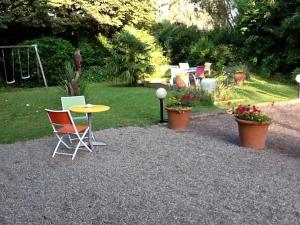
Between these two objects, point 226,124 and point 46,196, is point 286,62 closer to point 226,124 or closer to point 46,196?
point 226,124

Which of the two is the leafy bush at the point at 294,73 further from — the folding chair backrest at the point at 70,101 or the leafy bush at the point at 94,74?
the folding chair backrest at the point at 70,101

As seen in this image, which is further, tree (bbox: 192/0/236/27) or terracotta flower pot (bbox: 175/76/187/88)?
tree (bbox: 192/0/236/27)

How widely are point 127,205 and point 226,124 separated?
4837mm

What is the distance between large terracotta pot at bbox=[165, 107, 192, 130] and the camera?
8.01m

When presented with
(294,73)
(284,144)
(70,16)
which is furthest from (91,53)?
(284,144)

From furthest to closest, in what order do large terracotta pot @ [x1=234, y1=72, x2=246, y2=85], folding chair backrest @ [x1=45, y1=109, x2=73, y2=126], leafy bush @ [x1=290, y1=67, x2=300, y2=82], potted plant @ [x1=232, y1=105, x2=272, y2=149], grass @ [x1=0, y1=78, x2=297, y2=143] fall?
leafy bush @ [x1=290, y1=67, x2=300, y2=82] → large terracotta pot @ [x1=234, y1=72, x2=246, y2=85] → grass @ [x1=0, y1=78, x2=297, y2=143] → potted plant @ [x1=232, y1=105, x2=272, y2=149] → folding chair backrest @ [x1=45, y1=109, x2=73, y2=126]

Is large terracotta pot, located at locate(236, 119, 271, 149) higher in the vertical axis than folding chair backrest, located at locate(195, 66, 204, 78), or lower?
lower

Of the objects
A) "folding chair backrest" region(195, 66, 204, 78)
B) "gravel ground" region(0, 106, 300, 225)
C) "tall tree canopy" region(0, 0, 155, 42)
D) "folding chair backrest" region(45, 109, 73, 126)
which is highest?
"tall tree canopy" region(0, 0, 155, 42)

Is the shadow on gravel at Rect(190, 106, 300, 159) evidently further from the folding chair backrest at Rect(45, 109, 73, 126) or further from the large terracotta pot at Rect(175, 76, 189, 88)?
the large terracotta pot at Rect(175, 76, 189, 88)

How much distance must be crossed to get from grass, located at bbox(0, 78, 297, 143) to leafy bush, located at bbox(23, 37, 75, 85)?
7.48ft

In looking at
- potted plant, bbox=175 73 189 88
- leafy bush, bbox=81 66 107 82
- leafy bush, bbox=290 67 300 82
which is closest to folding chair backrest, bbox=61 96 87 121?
potted plant, bbox=175 73 189 88

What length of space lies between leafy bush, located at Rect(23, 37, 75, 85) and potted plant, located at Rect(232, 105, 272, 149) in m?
12.3

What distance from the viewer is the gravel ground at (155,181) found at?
400 centimetres

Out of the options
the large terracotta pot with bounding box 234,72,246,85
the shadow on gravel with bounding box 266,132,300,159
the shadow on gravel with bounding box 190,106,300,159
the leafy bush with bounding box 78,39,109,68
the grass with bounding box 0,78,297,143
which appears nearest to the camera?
the shadow on gravel with bounding box 266,132,300,159
